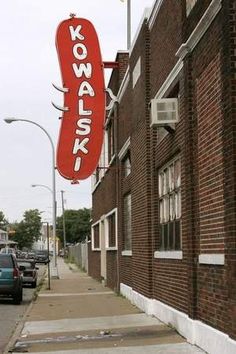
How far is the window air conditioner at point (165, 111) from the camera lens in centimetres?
1265

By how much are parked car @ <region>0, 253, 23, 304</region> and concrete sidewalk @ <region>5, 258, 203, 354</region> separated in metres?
1.58

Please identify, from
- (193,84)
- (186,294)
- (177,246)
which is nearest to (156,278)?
(177,246)

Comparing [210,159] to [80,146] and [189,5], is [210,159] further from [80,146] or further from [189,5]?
[80,146]

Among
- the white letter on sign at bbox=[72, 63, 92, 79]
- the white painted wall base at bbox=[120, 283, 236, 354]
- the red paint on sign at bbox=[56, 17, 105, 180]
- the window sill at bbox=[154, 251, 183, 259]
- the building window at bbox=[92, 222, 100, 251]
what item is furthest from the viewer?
the building window at bbox=[92, 222, 100, 251]

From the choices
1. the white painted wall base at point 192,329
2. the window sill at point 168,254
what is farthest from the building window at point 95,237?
the window sill at point 168,254

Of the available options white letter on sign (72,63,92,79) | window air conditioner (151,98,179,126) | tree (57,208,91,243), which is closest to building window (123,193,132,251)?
white letter on sign (72,63,92,79)

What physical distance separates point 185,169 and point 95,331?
157 inches

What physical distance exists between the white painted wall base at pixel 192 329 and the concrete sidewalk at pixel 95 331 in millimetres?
147

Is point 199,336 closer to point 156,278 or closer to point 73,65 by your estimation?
point 156,278

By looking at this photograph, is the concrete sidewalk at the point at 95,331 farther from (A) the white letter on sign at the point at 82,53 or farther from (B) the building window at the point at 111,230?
(A) the white letter on sign at the point at 82,53

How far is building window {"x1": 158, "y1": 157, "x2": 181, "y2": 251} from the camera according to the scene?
13.0 m

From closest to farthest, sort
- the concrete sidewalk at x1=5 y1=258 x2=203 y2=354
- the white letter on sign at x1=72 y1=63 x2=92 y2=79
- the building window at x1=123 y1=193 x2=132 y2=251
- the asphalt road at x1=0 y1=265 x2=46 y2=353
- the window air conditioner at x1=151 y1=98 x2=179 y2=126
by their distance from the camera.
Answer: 1. the concrete sidewalk at x1=5 y1=258 x2=203 y2=354
2. the window air conditioner at x1=151 y1=98 x2=179 y2=126
3. the asphalt road at x1=0 y1=265 x2=46 y2=353
4. the white letter on sign at x1=72 y1=63 x2=92 y2=79
5. the building window at x1=123 y1=193 x2=132 y2=251

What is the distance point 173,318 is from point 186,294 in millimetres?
1192

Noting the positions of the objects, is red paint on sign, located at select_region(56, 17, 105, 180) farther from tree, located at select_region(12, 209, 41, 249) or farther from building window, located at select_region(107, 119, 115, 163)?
tree, located at select_region(12, 209, 41, 249)
